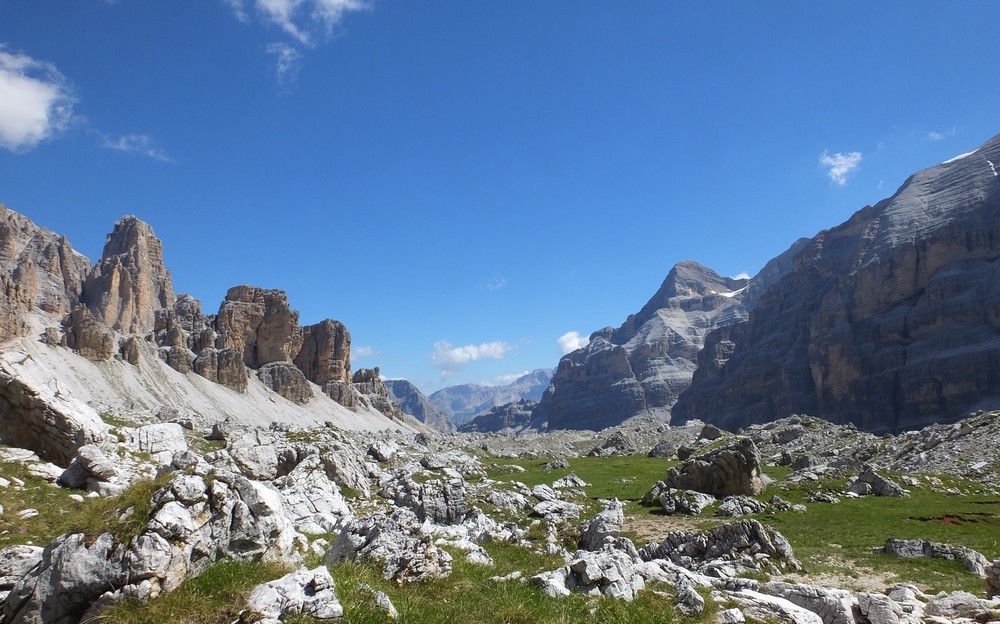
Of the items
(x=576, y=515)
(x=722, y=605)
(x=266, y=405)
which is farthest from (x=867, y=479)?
(x=266, y=405)

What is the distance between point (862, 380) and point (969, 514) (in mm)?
195861

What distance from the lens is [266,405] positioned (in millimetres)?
160250

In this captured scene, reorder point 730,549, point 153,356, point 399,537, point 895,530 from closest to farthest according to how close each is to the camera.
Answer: point 399,537, point 730,549, point 895,530, point 153,356

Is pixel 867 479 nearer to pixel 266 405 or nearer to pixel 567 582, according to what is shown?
pixel 567 582

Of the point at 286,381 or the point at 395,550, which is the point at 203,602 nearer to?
the point at 395,550

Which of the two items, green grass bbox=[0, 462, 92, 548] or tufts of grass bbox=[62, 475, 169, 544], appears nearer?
tufts of grass bbox=[62, 475, 169, 544]

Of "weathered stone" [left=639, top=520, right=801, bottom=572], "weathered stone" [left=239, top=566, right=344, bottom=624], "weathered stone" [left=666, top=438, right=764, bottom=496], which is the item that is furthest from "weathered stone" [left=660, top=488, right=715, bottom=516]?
"weathered stone" [left=239, top=566, right=344, bottom=624]

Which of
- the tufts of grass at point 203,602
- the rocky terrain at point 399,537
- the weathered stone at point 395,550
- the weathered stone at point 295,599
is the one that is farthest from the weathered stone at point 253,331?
the weathered stone at point 295,599

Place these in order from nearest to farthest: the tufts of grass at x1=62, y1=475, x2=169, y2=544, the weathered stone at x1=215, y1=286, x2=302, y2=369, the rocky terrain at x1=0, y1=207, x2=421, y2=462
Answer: the tufts of grass at x1=62, y1=475, x2=169, y2=544 < the rocky terrain at x1=0, y1=207, x2=421, y2=462 < the weathered stone at x1=215, y1=286, x2=302, y2=369

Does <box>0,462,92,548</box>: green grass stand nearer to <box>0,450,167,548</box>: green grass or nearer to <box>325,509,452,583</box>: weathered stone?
<box>0,450,167,548</box>: green grass

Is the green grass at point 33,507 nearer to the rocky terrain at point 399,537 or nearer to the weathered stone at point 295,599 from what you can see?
the rocky terrain at point 399,537

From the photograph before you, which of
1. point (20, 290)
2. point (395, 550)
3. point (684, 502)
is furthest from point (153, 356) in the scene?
point (395, 550)

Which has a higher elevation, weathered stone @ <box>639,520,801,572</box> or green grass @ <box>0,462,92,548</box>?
green grass @ <box>0,462,92,548</box>

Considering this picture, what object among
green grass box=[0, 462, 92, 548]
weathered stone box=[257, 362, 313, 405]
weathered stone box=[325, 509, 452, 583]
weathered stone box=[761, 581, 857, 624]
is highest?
weathered stone box=[257, 362, 313, 405]
